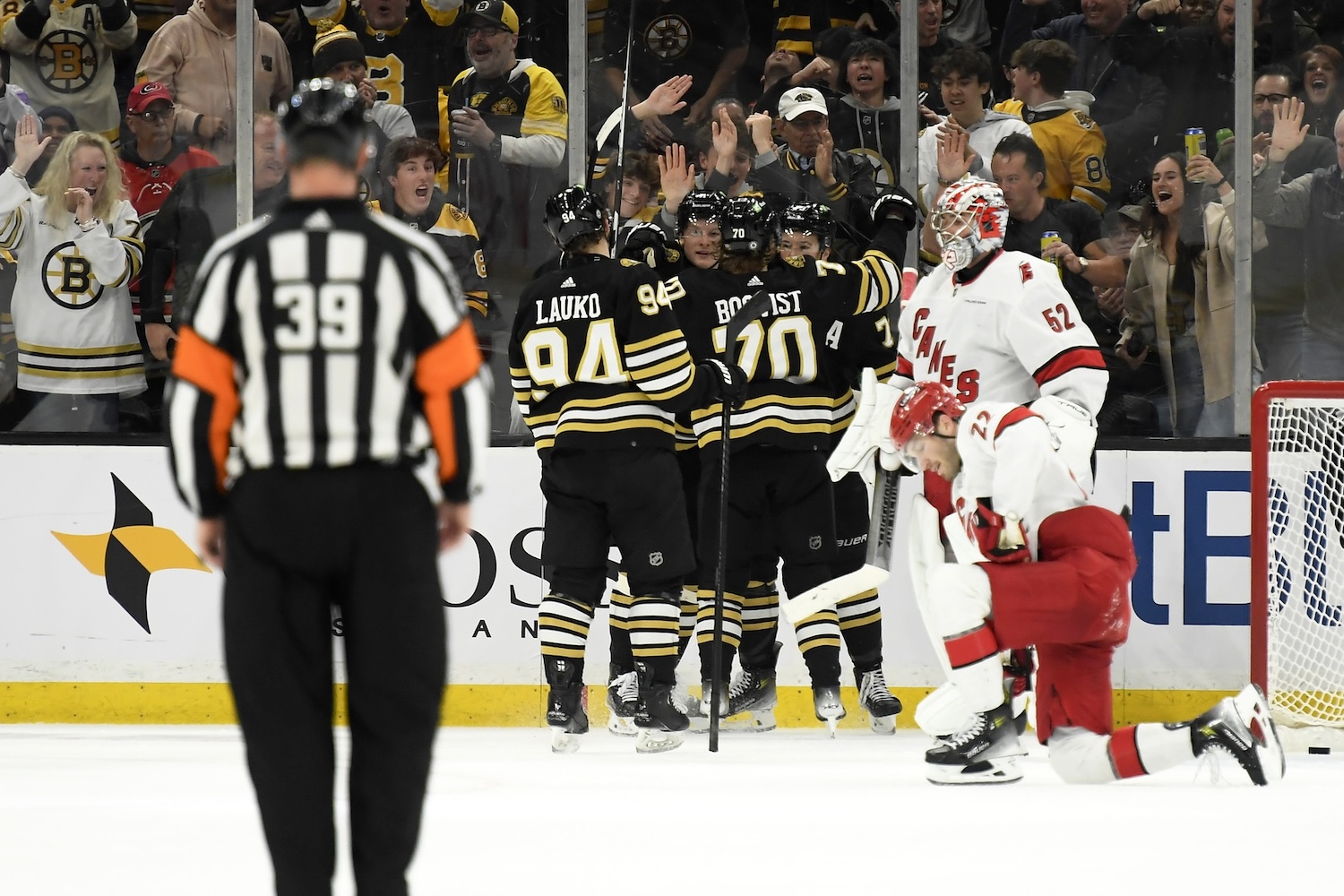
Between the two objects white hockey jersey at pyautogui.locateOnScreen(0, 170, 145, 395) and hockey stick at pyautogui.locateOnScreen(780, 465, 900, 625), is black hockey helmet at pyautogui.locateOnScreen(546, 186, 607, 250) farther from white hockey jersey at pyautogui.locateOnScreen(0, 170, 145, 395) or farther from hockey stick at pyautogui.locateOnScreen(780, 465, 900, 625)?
white hockey jersey at pyautogui.locateOnScreen(0, 170, 145, 395)

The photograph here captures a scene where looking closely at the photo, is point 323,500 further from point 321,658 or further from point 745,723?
point 745,723

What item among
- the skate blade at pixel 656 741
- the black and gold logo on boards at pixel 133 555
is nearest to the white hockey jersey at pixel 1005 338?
the skate blade at pixel 656 741

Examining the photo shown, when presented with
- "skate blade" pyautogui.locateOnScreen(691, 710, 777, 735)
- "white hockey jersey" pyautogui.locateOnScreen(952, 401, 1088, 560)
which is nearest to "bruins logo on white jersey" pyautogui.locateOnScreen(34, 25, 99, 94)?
"skate blade" pyautogui.locateOnScreen(691, 710, 777, 735)

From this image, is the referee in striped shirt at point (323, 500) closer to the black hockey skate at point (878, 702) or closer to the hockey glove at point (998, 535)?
the hockey glove at point (998, 535)

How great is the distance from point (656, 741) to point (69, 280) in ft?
9.73

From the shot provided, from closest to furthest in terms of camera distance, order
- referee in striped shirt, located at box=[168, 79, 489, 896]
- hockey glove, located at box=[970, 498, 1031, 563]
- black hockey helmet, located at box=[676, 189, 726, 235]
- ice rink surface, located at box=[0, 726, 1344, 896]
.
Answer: referee in striped shirt, located at box=[168, 79, 489, 896], ice rink surface, located at box=[0, 726, 1344, 896], hockey glove, located at box=[970, 498, 1031, 563], black hockey helmet, located at box=[676, 189, 726, 235]

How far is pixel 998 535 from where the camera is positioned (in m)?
4.00

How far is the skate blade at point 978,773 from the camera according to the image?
411 cm

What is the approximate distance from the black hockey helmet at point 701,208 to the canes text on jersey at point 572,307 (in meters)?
0.87

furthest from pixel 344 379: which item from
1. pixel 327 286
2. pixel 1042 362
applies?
pixel 1042 362

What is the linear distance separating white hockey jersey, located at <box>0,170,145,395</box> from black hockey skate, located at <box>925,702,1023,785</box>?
11.5 ft

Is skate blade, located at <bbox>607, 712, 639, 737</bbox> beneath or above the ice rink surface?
beneath

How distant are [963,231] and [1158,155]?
2.00 m

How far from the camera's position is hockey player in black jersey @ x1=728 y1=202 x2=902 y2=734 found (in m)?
5.50
